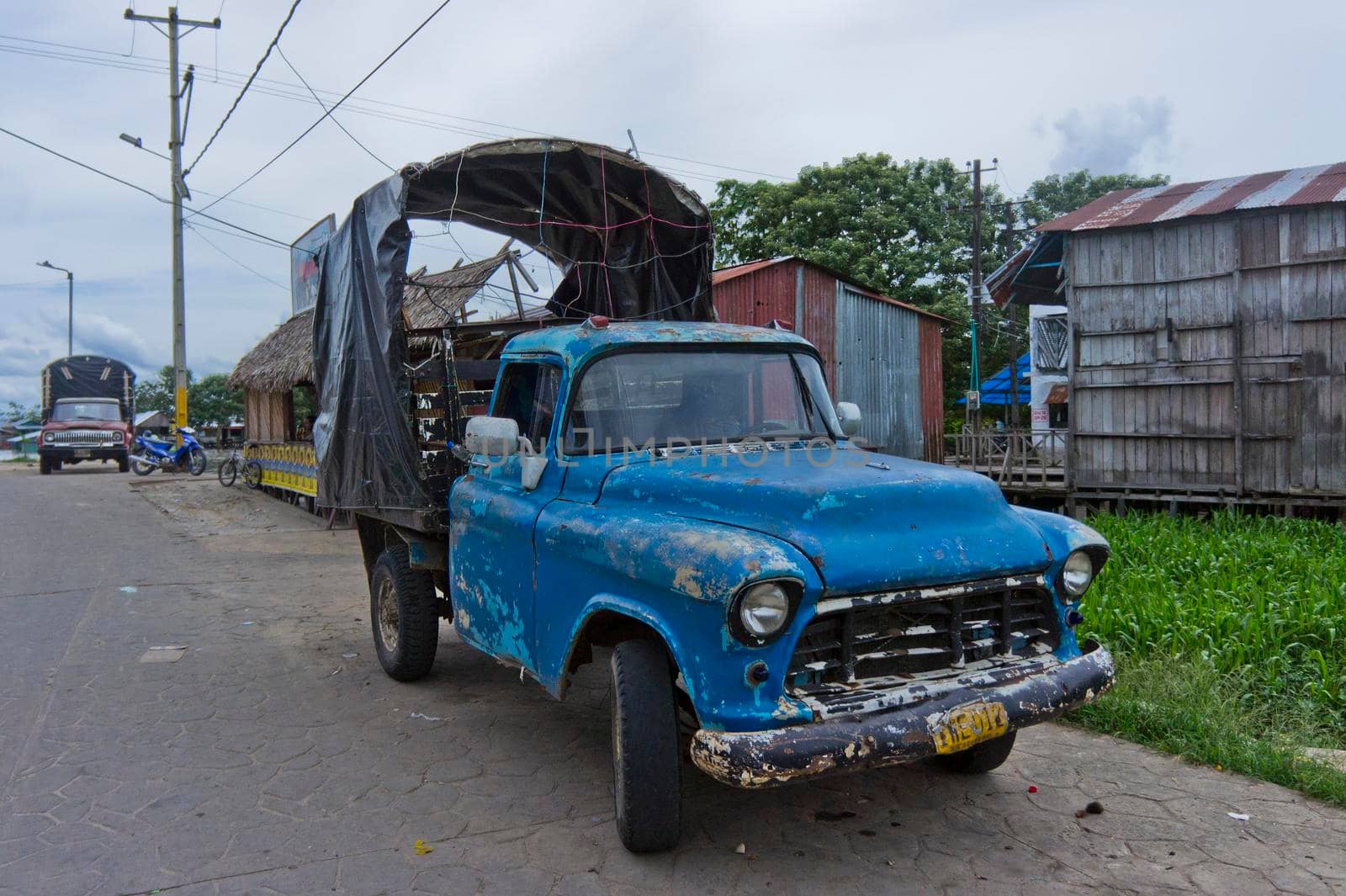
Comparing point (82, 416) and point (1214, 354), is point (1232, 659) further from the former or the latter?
point (82, 416)

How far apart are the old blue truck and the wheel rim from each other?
34.7 inches

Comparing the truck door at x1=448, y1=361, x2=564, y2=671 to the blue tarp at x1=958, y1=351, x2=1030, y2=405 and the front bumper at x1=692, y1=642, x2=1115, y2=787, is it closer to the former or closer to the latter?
the front bumper at x1=692, y1=642, x2=1115, y2=787

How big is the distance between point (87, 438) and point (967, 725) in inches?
1094

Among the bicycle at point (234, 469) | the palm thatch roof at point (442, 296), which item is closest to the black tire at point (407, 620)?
the palm thatch roof at point (442, 296)

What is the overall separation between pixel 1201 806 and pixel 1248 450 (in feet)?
29.5

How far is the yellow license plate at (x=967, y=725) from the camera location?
121 inches

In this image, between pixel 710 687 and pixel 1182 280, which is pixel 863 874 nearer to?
pixel 710 687

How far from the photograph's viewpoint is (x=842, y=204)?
84.3 feet

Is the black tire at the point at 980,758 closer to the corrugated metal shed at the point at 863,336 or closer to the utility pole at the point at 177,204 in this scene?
the corrugated metal shed at the point at 863,336

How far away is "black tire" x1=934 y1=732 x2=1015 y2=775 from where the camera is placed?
160 inches

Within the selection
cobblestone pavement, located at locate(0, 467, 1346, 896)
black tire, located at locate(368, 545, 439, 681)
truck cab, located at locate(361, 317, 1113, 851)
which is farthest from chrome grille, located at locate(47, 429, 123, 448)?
truck cab, located at locate(361, 317, 1113, 851)

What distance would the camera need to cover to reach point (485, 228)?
6910mm

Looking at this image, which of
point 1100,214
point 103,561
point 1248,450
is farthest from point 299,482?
point 1248,450

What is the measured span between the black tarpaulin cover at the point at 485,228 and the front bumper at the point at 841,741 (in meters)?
3.10
